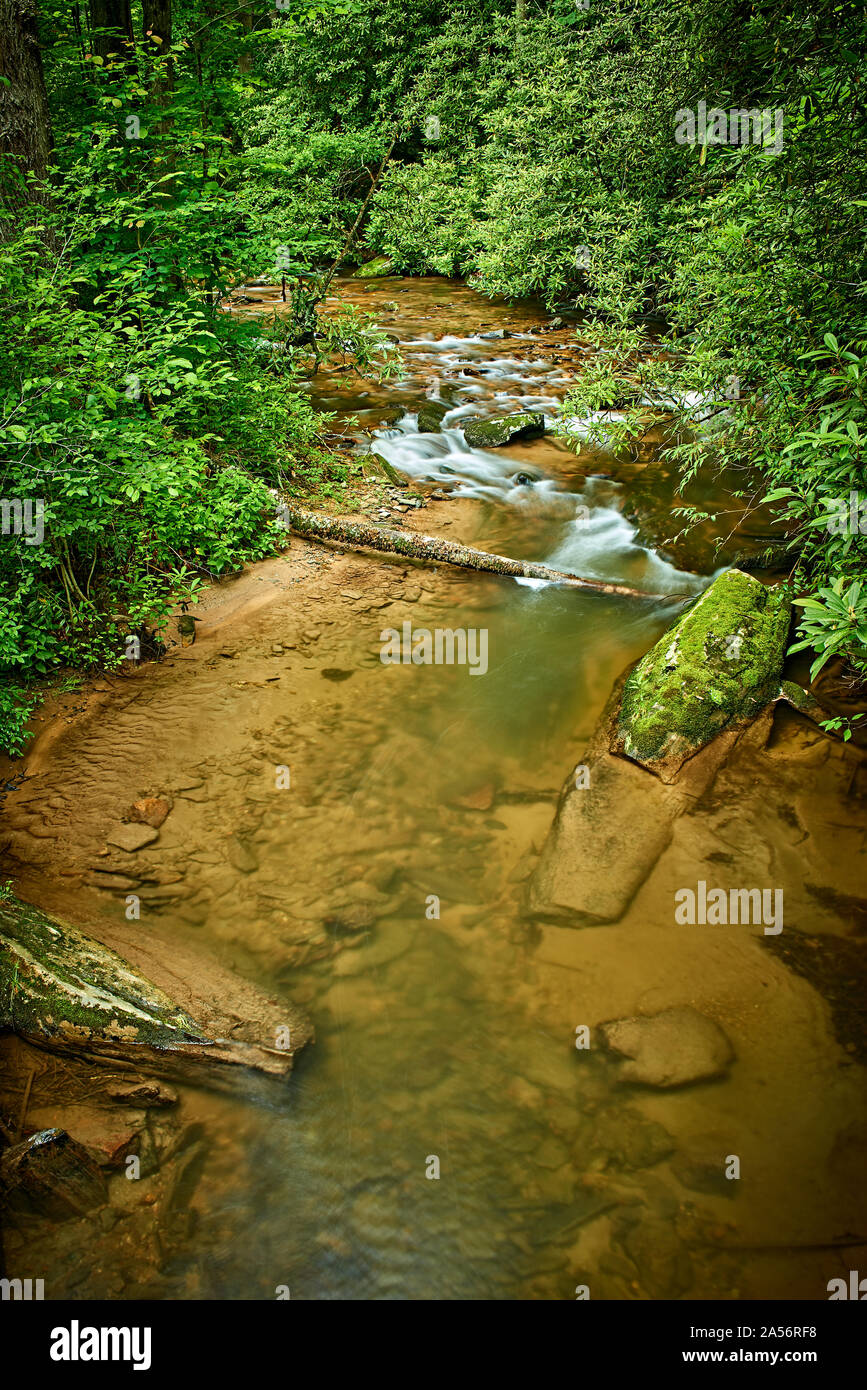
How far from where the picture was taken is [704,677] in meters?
5.81

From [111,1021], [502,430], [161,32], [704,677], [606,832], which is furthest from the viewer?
[502,430]

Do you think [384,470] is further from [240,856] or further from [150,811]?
[240,856]

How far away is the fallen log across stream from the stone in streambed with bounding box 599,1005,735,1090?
16.2 ft

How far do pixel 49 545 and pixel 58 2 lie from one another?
742 centimetres

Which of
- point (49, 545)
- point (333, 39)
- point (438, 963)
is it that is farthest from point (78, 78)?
point (333, 39)

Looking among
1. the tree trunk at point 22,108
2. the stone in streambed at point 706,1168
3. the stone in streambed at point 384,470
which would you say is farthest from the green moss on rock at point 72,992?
the stone in streambed at point 384,470

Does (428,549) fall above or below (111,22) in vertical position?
below

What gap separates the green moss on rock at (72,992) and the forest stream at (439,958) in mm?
176

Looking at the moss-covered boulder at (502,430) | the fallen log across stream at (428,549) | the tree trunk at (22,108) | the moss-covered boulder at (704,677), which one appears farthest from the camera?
the moss-covered boulder at (502,430)

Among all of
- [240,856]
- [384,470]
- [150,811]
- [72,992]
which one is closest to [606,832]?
[240,856]

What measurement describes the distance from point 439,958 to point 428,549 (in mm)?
4905

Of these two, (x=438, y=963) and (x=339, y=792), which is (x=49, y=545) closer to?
(x=339, y=792)

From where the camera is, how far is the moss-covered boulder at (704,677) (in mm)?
5613

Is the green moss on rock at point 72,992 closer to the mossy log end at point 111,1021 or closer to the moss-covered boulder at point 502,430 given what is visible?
the mossy log end at point 111,1021
